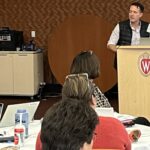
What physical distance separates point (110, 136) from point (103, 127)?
5 cm

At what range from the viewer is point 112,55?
6863 mm

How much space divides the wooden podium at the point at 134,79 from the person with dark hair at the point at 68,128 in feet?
10.3

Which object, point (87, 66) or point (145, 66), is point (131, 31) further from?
point (87, 66)

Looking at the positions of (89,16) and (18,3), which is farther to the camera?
(18,3)

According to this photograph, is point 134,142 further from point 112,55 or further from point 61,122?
point 112,55

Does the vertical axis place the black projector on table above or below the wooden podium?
above

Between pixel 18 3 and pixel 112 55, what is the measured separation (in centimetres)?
220

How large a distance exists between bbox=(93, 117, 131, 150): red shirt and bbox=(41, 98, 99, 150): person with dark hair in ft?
1.93

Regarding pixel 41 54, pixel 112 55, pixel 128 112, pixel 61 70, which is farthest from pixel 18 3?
pixel 128 112

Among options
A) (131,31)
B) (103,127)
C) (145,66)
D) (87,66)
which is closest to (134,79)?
(145,66)

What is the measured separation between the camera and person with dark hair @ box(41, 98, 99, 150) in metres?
1.20

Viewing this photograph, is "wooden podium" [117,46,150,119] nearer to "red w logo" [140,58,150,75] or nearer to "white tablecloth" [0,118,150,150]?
"red w logo" [140,58,150,75]

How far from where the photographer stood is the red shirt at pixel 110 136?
1837 mm

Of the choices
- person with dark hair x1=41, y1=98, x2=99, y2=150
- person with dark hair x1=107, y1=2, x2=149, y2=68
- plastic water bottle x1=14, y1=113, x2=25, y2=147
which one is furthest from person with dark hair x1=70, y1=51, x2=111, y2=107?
person with dark hair x1=107, y1=2, x2=149, y2=68
